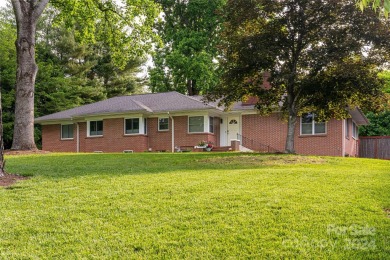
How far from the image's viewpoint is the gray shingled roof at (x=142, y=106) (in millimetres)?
21891

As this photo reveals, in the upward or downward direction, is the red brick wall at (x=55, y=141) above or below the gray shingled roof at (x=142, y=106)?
below

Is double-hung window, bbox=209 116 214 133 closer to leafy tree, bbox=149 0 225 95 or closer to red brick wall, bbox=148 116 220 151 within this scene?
red brick wall, bbox=148 116 220 151

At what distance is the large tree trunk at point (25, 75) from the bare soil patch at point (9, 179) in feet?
23.6

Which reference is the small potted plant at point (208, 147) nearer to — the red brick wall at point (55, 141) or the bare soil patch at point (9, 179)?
the red brick wall at point (55, 141)

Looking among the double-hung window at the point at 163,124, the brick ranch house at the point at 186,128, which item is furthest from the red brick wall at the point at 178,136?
the double-hung window at the point at 163,124

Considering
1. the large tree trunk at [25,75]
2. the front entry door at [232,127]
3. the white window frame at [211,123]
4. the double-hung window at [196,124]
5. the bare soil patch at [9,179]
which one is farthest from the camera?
the front entry door at [232,127]

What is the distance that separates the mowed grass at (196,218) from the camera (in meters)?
4.19

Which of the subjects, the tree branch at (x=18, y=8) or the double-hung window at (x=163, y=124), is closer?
the tree branch at (x=18, y=8)

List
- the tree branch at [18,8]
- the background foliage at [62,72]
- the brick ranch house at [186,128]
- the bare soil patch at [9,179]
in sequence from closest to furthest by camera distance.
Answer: the bare soil patch at [9,179]
the tree branch at [18,8]
the brick ranch house at [186,128]
the background foliage at [62,72]

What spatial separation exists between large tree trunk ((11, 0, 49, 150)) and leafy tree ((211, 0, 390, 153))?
756 centimetres

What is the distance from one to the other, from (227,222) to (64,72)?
34294 millimetres

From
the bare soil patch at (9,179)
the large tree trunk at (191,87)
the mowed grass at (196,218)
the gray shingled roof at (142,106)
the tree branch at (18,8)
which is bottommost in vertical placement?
the mowed grass at (196,218)

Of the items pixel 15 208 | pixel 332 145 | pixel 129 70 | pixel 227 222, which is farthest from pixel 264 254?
pixel 129 70

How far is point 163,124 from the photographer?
74.6ft
